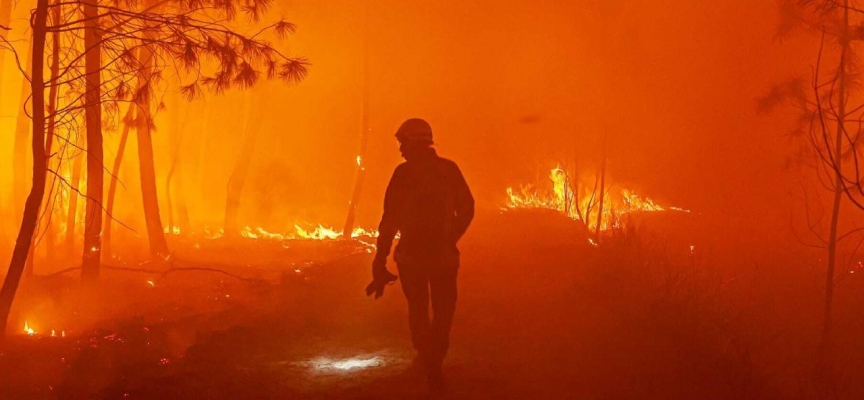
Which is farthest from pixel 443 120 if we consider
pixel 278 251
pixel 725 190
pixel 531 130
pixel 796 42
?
pixel 278 251

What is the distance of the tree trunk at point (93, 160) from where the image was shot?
788 cm

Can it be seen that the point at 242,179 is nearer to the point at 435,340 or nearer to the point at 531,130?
the point at 435,340

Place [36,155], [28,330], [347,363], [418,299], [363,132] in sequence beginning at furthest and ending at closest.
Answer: [363,132], [28,330], [347,363], [36,155], [418,299]

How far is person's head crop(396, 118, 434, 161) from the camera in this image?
5230 millimetres

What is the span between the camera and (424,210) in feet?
17.1

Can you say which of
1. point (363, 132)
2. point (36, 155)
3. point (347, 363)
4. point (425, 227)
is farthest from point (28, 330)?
point (363, 132)

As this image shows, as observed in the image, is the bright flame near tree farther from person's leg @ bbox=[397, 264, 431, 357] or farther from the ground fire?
person's leg @ bbox=[397, 264, 431, 357]

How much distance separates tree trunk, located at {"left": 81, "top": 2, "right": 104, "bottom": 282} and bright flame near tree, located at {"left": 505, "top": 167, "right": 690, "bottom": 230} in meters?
11.6

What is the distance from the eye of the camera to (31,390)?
16.9 ft

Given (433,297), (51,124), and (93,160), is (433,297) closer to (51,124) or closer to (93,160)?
(51,124)

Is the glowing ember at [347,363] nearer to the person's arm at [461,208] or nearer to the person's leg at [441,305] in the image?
the person's leg at [441,305]

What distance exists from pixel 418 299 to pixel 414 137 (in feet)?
4.18

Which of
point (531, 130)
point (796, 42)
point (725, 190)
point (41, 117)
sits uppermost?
point (796, 42)

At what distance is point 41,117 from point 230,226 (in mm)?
12529
